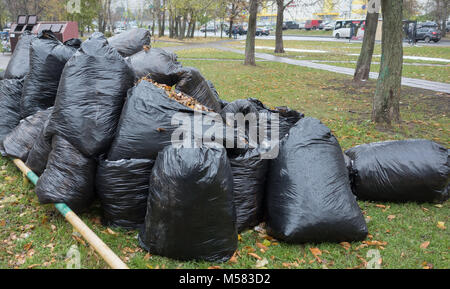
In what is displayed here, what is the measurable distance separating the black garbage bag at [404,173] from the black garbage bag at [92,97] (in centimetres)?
227

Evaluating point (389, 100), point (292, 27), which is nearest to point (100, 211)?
point (389, 100)

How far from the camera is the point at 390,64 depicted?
18.2ft

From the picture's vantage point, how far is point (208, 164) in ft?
7.77

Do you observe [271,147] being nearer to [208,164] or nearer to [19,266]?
[208,164]

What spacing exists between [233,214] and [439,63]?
14.2 meters

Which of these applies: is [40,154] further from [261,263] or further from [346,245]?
[346,245]

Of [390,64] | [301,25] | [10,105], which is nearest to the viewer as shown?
[10,105]

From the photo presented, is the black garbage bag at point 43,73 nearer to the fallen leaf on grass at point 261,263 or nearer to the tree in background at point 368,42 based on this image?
the fallen leaf on grass at point 261,263

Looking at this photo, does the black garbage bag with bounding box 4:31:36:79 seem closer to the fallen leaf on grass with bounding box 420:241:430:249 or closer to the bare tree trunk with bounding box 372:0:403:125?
the fallen leaf on grass with bounding box 420:241:430:249

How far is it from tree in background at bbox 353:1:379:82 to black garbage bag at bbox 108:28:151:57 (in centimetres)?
602

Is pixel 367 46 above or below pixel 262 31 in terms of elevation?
below

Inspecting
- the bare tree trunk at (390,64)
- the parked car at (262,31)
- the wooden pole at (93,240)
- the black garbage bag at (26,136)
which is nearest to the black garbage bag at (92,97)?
the wooden pole at (93,240)

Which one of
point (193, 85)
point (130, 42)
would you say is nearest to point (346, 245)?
point (193, 85)

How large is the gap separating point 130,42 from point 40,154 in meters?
2.06
